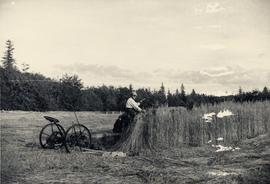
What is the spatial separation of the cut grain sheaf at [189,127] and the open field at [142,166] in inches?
18.3

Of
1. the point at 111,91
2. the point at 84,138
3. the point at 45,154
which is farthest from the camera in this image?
the point at 111,91

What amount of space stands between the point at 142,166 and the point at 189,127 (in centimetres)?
445

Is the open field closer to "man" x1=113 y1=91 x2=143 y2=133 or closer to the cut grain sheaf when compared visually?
the cut grain sheaf

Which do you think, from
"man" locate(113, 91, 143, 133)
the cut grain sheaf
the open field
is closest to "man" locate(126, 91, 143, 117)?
"man" locate(113, 91, 143, 133)

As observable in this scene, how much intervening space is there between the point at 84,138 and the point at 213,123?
4279 mm

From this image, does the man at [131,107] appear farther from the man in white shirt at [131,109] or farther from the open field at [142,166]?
the open field at [142,166]

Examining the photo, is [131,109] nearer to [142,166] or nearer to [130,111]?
[130,111]

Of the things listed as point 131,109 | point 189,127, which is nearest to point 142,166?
point 131,109

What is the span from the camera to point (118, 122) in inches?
534

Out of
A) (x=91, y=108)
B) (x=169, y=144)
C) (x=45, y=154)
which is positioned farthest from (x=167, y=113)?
(x=91, y=108)

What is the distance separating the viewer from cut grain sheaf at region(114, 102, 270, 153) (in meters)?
12.1

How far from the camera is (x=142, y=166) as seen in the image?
9203 mm

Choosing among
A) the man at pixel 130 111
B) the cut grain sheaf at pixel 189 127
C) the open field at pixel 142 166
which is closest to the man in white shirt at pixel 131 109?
the man at pixel 130 111

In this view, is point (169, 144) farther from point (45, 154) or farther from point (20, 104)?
point (20, 104)
